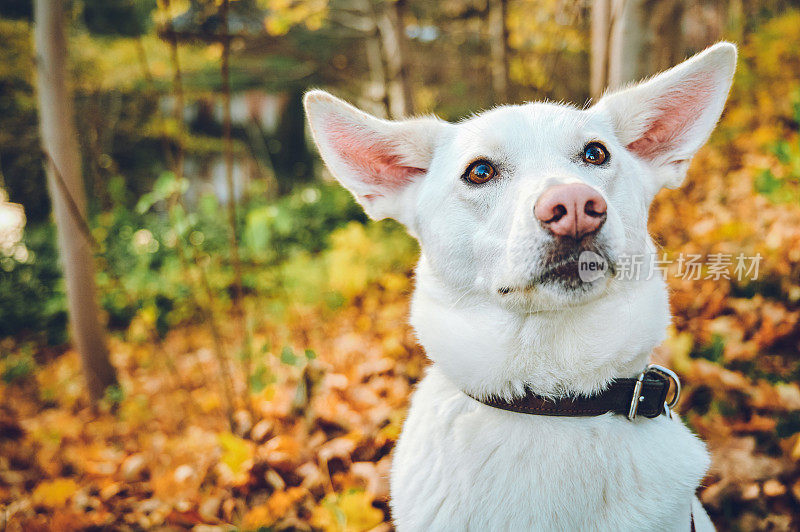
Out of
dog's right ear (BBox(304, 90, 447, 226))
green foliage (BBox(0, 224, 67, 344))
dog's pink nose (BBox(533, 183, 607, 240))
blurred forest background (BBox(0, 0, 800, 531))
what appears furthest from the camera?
green foliage (BBox(0, 224, 67, 344))

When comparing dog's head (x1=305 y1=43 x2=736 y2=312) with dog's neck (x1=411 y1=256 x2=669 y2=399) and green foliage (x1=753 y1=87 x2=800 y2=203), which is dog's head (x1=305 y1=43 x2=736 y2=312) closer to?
dog's neck (x1=411 y1=256 x2=669 y2=399)

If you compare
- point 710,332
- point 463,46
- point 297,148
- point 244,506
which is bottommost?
point 244,506

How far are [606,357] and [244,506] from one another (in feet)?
7.29

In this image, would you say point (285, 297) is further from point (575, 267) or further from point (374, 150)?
point (575, 267)

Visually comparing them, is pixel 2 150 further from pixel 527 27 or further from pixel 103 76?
pixel 527 27

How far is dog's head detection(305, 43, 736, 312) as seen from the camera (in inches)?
59.9

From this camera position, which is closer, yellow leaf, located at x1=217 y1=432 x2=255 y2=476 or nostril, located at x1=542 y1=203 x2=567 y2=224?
nostril, located at x1=542 y1=203 x2=567 y2=224

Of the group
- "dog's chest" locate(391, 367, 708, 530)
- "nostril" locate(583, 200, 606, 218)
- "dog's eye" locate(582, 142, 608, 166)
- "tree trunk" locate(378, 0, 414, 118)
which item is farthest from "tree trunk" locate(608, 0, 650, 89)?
"dog's chest" locate(391, 367, 708, 530)

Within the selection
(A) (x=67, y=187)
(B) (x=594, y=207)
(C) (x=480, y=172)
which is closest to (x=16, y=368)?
(A) (x=67, y=187)

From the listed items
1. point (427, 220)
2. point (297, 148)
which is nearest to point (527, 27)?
point (427, 220)

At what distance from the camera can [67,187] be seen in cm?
439

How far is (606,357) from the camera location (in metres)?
1.68

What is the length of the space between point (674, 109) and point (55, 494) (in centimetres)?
438

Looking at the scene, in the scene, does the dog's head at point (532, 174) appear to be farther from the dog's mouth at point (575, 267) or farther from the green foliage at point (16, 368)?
the green foliage at point (16, 368)
